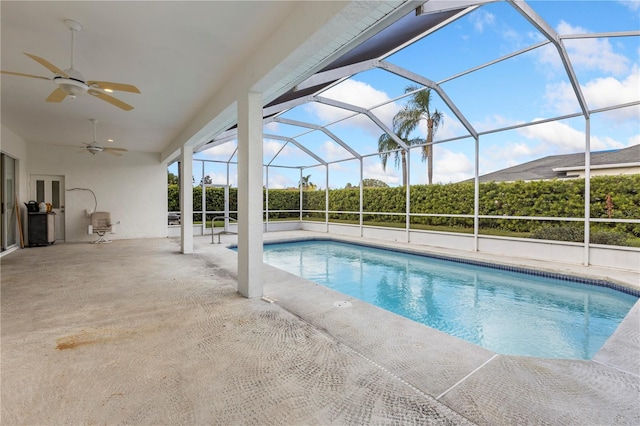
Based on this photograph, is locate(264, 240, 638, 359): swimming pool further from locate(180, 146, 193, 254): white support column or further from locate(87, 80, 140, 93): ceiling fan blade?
locate(87, 80, 140, 93): ceiling fan blade

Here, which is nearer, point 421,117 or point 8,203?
point 8,203

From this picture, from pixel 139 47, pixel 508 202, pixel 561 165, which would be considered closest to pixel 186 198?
pixel 139 47

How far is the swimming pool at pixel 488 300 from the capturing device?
132 inches

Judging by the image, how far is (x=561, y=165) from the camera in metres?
6.77

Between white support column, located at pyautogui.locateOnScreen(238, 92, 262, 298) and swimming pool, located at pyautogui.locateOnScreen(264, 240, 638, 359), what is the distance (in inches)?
75.1

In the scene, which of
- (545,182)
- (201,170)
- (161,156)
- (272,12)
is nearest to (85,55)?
(272,12)

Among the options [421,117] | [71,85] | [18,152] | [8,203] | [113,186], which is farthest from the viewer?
[421,117]

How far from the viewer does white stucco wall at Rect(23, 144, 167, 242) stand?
892 cm

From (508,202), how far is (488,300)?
374 cm

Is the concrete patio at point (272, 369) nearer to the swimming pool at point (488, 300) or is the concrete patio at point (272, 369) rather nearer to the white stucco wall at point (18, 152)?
the swimming pool at point (488, 300)

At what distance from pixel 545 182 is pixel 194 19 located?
7.42m

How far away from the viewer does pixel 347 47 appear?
290 cm

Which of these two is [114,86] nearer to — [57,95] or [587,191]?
[57,95]

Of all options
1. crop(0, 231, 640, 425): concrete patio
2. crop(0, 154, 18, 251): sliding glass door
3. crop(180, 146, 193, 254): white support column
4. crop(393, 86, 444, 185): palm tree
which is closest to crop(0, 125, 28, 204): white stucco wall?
crop(0, 154, 18, 251): sliding glass door
